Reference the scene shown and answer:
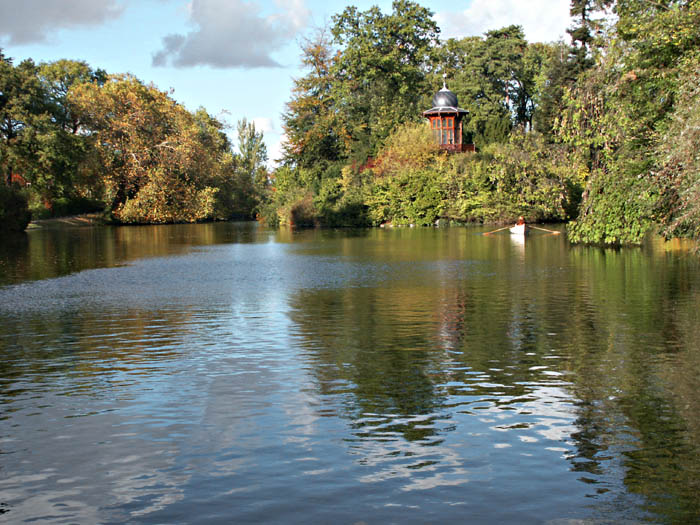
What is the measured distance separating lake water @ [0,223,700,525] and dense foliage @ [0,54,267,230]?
4734 cm

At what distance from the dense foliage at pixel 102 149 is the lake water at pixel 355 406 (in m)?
47.3

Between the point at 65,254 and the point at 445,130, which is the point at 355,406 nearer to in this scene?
the point at 65,254

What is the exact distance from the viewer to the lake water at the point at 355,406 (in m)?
6.54

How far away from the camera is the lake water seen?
21.5 ft

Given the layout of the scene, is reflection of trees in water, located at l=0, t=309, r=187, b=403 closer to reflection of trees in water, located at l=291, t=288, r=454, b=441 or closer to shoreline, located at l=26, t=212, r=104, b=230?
reflection of trees in water, located at l=291, t=288, r=454, b=441

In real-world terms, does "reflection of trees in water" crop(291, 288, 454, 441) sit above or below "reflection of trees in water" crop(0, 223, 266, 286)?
below

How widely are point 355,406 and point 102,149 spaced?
73605mm

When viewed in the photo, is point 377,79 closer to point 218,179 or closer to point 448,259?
point 218,179

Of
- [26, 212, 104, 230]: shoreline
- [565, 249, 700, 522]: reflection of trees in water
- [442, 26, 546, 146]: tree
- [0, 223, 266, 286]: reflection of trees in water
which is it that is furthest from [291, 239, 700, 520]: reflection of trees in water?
[442, 26, 546, 146]: tree

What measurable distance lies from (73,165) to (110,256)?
34.8 meters

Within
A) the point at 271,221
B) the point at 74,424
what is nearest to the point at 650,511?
the point at 74,424

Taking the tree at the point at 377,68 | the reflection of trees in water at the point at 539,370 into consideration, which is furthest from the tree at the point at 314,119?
the reflection of trees in water at the point at 539,370

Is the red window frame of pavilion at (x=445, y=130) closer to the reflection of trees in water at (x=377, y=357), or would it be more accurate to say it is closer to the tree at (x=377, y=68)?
the tree at (x=377, y=68)

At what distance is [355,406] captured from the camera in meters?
9.36
